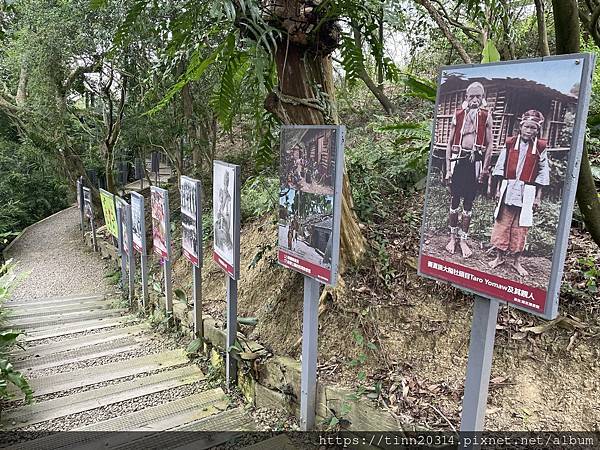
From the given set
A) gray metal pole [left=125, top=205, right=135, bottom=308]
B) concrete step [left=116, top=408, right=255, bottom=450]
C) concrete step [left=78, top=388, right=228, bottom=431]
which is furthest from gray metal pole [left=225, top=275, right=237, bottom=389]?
gray metal pole [left=125, top=205, right=135, bottom=308]

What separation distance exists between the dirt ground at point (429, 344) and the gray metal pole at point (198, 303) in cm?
50

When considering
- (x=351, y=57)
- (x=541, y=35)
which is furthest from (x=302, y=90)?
(x=541, y=35)

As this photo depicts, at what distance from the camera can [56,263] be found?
9.25 metres

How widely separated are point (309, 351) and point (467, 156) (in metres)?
1.25

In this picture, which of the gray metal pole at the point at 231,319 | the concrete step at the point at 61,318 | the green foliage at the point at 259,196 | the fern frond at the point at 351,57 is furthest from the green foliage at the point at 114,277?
the fern frond at the point at 351,57

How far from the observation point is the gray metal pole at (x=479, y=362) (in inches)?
55.3

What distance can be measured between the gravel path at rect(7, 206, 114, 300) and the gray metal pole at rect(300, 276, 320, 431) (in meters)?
5.49

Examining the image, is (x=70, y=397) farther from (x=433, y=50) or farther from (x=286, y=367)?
(x=433, y=50)

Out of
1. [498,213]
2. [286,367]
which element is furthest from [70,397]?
[498,213]

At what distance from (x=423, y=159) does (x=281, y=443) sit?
2313 mm

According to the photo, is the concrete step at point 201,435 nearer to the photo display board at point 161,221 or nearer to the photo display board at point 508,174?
the photo display board at point 508,174

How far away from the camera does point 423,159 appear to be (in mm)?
→ 3492

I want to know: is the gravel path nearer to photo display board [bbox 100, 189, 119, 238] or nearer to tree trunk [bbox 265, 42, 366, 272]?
photo display board [bbox 100, 189, 119, 238]

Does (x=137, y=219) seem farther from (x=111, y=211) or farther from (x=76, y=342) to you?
(x=111, y=211)
